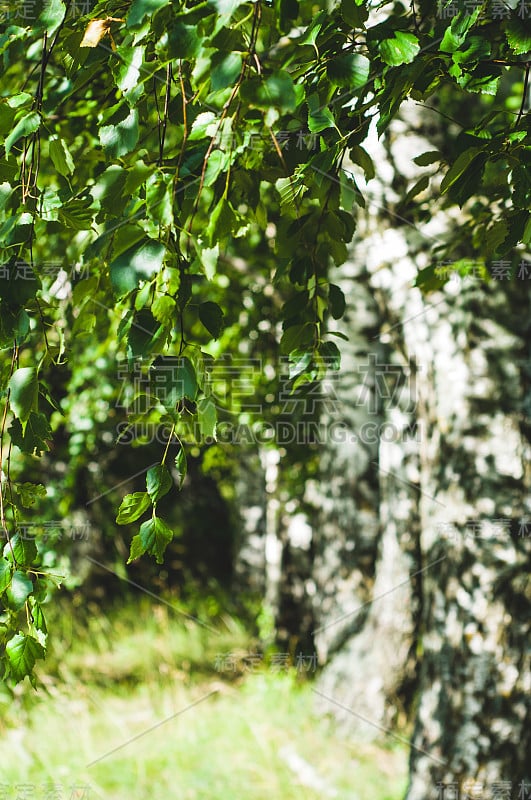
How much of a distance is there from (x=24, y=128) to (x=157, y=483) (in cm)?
50

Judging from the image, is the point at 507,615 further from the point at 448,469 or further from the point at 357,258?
the point at 357,258

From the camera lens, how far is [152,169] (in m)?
0.88

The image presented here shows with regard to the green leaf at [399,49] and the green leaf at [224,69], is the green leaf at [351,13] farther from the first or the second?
the green leaf at [224,69]

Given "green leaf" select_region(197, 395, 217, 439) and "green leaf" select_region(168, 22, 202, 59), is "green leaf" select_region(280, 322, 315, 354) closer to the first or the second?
"green leaf" select_region(197, 395, 217, 439)

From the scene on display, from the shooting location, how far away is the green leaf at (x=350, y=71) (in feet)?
2.93

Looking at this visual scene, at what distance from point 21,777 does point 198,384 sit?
266 cm

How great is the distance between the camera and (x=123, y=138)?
36.7 inches

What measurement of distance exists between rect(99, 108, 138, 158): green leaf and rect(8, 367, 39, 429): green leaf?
0.31 metres

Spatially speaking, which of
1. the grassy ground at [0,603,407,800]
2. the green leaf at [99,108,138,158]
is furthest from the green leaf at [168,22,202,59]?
the grassy ground at [0,603,407,800]

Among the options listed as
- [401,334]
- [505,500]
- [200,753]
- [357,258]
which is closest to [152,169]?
[505,500]

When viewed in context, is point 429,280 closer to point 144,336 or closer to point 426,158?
point 426,158

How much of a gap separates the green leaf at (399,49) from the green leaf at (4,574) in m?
0.84

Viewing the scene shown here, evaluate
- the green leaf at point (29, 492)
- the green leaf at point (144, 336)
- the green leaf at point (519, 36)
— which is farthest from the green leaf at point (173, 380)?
the green leaf at point (519, 36)

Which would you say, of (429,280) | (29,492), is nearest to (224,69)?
(29,492)
